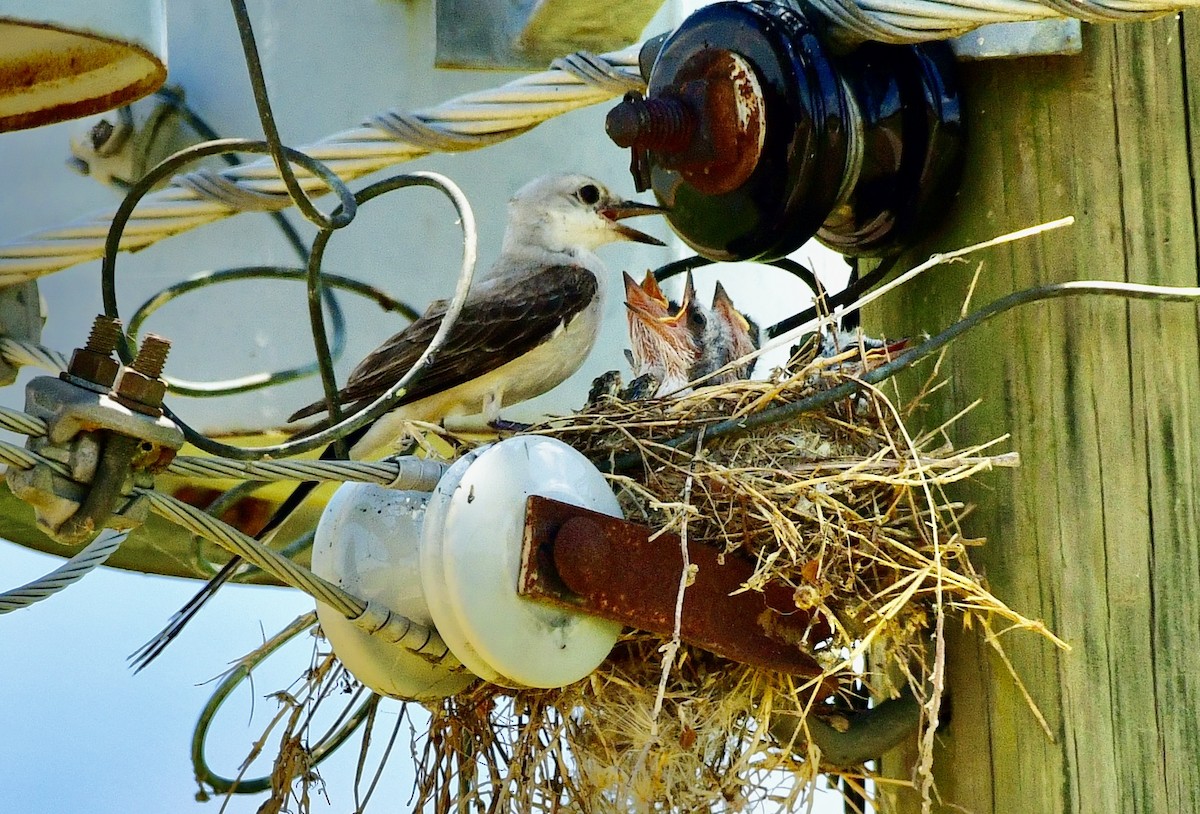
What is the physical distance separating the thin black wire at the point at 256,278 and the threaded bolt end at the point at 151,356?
6.80ft

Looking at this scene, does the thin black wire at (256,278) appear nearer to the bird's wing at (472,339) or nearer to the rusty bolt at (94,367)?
the bird's wing at (472,339)

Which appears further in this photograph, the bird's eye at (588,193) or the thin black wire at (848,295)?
the bird's eye at (588,193)

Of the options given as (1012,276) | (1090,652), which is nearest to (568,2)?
(1012,276)

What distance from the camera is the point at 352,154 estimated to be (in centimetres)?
389

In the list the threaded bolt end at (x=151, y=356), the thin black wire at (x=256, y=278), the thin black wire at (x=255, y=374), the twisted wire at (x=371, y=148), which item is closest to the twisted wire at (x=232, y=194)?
the twisted wire at (x=371, y=148)

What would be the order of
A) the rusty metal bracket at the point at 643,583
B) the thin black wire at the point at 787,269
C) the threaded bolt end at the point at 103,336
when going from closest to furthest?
1. the threaded bolt end at the point at 103,336
2. the rusty metal bracket at the point at 643,583
3. the thin black wire at the point at 787,269

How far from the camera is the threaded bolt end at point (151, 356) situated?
2.24 metres

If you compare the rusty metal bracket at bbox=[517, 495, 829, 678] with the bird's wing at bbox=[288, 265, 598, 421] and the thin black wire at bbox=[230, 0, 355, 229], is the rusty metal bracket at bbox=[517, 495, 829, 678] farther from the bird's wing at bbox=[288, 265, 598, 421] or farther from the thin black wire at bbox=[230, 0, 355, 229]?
the bird's wing at bbox=[288, 265, 598, 421]

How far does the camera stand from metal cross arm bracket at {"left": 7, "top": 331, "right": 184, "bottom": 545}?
2186 millimetres

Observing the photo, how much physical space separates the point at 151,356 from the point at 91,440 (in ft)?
0.41

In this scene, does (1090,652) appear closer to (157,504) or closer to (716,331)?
(157,504)

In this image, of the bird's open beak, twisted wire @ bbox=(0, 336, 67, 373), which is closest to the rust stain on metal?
twisted wire @ bbox=(0, 336, 67, 373)

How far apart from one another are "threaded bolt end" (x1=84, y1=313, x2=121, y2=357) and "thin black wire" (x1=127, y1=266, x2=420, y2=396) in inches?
79.4

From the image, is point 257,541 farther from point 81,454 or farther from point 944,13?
point 944,13
